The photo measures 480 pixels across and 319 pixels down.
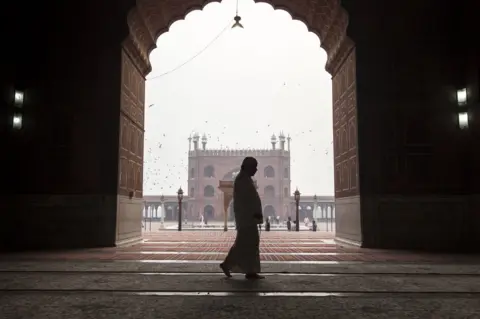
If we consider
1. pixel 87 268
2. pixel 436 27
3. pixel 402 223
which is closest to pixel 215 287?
pixel 87 268

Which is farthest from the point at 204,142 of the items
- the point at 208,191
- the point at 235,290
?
the point at 235,290

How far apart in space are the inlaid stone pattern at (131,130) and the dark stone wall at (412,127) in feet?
14.0

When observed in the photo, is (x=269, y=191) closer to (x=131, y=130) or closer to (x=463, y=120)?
(x=131, y=130)

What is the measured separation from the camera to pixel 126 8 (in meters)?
8.01

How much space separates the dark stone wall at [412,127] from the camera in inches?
293

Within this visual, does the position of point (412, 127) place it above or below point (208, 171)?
below

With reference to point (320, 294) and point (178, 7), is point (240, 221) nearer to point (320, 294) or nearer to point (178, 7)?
point (320, 294)

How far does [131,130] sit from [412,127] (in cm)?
528

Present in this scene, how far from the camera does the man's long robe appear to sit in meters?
4.34

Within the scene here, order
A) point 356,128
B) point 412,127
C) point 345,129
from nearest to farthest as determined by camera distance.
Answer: point 412,127
point 356,128
point 345,129

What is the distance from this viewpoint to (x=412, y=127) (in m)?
7.67

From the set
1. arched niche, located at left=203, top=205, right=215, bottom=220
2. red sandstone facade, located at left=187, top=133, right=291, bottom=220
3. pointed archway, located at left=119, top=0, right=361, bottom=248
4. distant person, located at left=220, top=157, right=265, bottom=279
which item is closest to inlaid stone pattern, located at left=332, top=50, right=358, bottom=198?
pointed archway, located at left=119, top=0, right=361, bottom=248

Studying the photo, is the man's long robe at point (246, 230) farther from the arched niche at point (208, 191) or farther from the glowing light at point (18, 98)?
the arched niche at point (208, 191)

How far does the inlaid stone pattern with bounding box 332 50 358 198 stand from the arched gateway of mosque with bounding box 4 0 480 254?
3.4 inches
